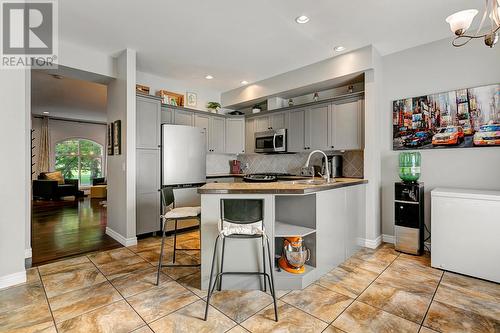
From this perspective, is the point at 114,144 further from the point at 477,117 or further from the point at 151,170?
the point at 477,117

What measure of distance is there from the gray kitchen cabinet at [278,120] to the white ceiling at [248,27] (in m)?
0.97

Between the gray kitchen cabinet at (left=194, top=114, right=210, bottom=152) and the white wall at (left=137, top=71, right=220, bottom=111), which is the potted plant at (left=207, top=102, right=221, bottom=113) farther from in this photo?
the gray kitchen cabinet at (left=194, top=114, right=210, bottom=152)

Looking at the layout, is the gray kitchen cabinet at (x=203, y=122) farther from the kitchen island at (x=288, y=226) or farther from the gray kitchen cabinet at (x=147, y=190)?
the kitchen island at (x=288, y=226)

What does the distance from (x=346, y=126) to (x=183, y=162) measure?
107 inches

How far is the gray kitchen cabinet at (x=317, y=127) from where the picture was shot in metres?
4.05

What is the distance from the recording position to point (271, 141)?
4.78 meters

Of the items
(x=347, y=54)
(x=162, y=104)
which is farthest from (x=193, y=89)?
(x=347, y=54)

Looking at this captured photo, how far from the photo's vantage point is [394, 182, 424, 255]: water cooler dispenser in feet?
10.3

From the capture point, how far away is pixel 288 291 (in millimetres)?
2293

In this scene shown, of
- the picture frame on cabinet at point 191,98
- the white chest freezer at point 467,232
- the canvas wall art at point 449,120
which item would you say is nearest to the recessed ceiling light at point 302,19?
the canvas wall art at point 449,120

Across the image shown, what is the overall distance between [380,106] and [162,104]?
3.48m

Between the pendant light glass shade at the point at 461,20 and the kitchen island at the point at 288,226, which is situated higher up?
the pendant light glass shade at the point at 461,20

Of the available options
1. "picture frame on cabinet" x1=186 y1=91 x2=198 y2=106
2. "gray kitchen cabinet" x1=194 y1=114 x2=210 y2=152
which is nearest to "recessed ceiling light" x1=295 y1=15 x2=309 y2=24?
"gray kitchen cabinet" x1=194 y1=114 x2=210 y2=152

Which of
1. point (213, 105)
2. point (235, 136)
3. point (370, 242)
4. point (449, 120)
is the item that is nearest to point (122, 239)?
point (235, 136)
